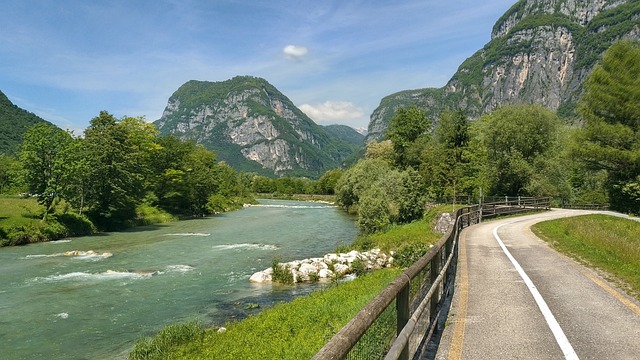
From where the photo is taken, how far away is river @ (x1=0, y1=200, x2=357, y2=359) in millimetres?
13820

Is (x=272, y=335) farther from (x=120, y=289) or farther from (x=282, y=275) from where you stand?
(x=120, y=289)

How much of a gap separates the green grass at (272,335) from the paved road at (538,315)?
3.41 m

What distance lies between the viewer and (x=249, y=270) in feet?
80.7

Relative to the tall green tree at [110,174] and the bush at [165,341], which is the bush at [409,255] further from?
the tall green tree at [110,174]

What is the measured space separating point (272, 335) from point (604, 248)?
14374 mm

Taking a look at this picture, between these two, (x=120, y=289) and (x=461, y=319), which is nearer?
(x=461, y=319)

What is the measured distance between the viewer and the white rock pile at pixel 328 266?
22.3 meters

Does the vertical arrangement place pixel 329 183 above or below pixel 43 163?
below

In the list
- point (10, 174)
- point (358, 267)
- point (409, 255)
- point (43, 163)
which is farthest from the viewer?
point (10, 174)

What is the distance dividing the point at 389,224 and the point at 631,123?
2575 cm

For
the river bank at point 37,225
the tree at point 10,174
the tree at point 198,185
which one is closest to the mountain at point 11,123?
the tree at point 10,174

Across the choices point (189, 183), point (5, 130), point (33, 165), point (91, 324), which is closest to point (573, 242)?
point (91, 324)

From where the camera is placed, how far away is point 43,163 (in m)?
41.0


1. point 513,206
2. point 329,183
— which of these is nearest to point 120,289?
point 513,206
